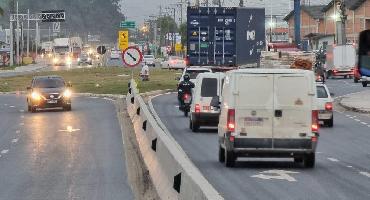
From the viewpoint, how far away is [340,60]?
94500 millimetres

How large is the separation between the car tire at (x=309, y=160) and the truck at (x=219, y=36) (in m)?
28.9

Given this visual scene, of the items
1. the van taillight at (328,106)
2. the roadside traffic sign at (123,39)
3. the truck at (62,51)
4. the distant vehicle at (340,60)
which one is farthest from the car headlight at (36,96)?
the truck at (62,51)

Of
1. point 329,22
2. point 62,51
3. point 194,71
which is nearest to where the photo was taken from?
point 194,71

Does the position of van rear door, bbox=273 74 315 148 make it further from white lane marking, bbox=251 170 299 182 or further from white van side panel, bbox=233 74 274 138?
white lane marking, bbox=251 170 299 182

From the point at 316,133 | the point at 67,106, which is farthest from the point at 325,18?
the point at 316,133

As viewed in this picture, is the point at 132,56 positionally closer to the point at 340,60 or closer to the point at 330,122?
the point at 330,122

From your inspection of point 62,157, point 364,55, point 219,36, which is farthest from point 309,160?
point 219,36

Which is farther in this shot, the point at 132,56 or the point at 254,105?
the point at 132,56

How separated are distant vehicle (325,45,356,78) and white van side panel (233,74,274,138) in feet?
231

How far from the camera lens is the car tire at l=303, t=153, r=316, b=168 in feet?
68.9

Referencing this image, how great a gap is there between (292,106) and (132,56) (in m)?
20.4

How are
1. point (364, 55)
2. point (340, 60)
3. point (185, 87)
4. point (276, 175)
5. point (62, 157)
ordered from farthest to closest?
point (340, 60) → point (185, 87) → point (62, 157) → point (276, 175) → point (364, 55)

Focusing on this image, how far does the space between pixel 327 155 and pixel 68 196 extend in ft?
32.6

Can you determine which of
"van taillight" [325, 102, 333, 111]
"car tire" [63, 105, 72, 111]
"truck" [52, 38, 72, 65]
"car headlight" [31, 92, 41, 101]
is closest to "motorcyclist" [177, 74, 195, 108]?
"car tire" [63, 105, 72, 111]
